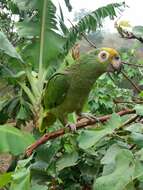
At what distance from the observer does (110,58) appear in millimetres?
1131

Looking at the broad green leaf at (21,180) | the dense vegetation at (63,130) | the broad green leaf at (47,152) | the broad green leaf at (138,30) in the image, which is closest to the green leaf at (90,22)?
the dense vegetation at (63,130)

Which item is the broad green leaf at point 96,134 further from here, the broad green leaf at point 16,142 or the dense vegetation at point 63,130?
the broad green leaf at point 16,142

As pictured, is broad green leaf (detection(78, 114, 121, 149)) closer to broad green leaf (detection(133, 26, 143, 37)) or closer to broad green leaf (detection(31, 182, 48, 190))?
broad green leaf (detection(31, 182, 48, 190))

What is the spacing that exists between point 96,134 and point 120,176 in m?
0.12

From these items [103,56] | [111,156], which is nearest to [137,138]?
[111,156]

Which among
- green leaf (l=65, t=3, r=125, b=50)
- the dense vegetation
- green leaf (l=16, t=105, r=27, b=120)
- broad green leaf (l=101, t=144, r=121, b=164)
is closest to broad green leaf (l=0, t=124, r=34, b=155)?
the dense vegetation

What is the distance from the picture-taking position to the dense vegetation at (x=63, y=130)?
22.6 inches

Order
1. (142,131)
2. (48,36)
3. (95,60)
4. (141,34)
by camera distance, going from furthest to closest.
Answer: (48,36) < (95,60) < (141,34) < (142,131)

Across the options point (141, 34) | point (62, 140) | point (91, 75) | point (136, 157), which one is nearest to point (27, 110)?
point (91, 75)

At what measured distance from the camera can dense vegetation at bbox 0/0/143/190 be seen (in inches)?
22.6

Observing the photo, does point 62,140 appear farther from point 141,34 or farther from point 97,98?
point 97,98

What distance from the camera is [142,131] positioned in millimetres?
648

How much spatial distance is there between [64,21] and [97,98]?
50cm

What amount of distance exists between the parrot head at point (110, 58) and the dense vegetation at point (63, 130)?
0.11 feet
